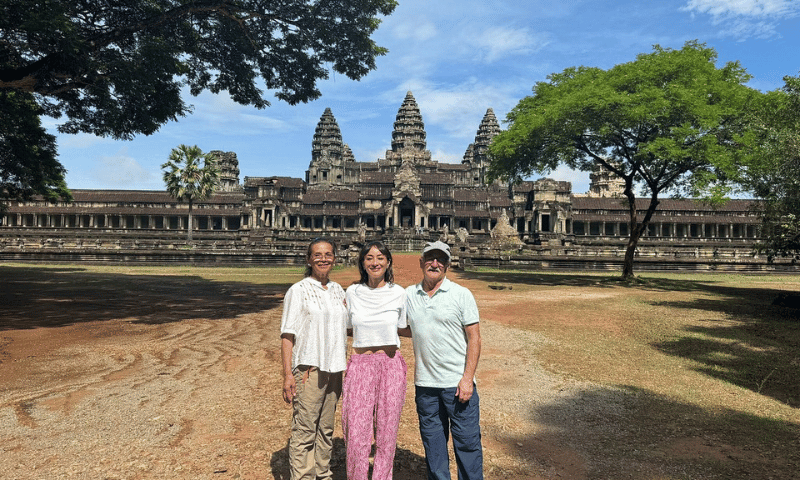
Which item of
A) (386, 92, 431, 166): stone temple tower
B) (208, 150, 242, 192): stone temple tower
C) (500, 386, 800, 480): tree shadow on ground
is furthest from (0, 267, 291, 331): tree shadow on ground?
(386, 92, 431, 166): stone temple tower

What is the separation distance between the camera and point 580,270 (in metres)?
31.1

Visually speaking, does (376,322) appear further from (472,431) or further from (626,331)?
(626,331)

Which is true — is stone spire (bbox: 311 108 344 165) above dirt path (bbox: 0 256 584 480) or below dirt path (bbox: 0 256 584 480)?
above

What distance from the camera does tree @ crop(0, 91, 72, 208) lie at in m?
16.0

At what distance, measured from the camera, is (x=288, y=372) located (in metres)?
3.39

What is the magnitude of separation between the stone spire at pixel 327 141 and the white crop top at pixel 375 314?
87332mm

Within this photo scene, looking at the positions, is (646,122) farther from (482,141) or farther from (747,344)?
(482,141)

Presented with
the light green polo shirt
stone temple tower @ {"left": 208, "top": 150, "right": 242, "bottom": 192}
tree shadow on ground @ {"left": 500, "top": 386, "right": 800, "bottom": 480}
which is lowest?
tree shadow on ground @ {"left": 500, "top": 386, "right": 800, "bottom": 480}

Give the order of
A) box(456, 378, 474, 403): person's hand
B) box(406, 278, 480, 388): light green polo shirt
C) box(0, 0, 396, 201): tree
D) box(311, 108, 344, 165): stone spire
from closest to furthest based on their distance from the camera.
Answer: box(456, 378, 474, 403): person's hand
box(406, 278, 480, 388): light green polo shirt
box(0, 0, 396, 201): tree
box(311, 108, 344, 165): stone spire

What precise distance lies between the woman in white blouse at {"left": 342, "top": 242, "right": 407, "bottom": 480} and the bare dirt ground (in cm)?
93

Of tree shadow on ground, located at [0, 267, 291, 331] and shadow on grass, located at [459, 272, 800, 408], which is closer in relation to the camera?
shadow on grass, located at [459, 272, 800, 408]

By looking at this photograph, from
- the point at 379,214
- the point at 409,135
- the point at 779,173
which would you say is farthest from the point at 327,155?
the point at 779,173

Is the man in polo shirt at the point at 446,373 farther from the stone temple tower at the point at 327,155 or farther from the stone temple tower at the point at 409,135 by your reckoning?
the stone temple tower at the point at 327,155

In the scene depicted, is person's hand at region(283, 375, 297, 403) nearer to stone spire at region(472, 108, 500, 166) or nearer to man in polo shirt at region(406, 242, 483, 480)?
man in polo shirt at region(406, 242, 483, 480)
